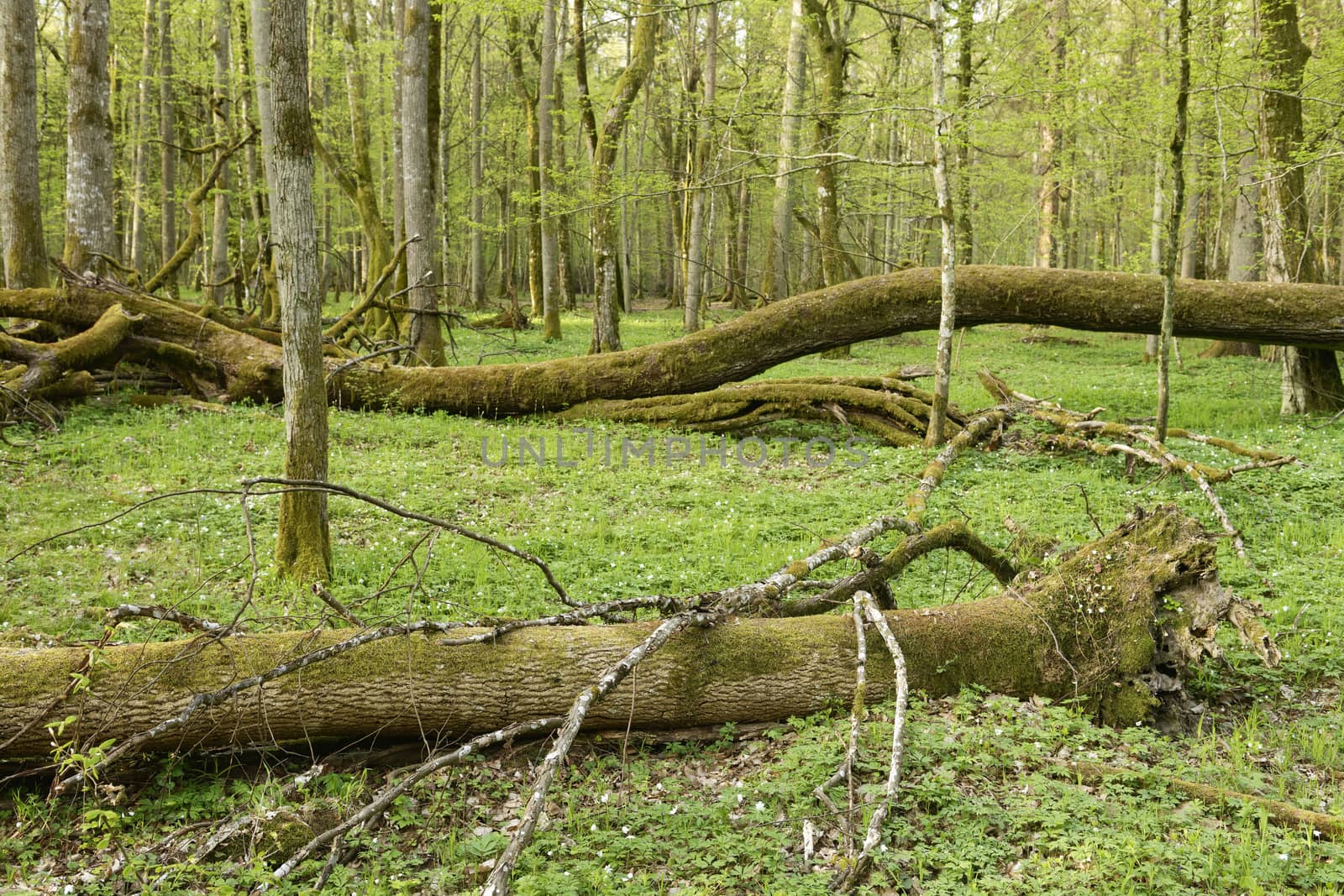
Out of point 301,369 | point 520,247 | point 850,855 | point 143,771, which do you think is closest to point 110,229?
point 301,369

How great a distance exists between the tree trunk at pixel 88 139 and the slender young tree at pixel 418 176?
14.3 ft

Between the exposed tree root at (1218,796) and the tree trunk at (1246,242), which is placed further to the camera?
the tree trunk at (1246,242)

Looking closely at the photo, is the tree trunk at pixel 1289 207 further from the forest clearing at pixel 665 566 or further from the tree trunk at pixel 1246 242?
the tree trunk at pixel 1246 242

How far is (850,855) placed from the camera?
11.0 ft

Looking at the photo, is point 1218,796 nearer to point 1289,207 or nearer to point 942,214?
point 942,214

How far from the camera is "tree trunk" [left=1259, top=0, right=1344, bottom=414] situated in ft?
38.0

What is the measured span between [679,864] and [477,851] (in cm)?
89

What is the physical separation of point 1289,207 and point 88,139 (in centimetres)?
1806

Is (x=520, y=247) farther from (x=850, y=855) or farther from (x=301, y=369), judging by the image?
(x=850, y=855)

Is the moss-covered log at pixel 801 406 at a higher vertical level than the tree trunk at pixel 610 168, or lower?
lower

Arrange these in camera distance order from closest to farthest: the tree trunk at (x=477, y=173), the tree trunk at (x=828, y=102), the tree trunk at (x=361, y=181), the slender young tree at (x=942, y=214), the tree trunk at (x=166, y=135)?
the slender young tree at (x=942, y=214), the tree trunk at (x=361, y=181), the tree trunk at (x=828, y=102), the tree trunk at (x=166, y=135), the tree trunk at (x=477, y=173)

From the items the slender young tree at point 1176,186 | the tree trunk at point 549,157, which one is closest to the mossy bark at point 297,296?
the slender young tree at point 1176,186

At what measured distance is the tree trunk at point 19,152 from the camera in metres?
12.3

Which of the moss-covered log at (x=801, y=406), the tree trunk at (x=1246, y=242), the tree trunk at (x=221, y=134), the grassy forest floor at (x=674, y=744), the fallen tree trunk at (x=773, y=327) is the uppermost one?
the tree trunk at (x=221, y=134)
